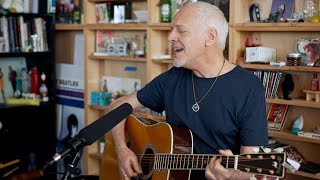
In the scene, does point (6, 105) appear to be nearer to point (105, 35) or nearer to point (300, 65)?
point (105, 35)

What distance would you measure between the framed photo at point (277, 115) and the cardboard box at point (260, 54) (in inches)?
10.9

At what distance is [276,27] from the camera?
2.74 metres

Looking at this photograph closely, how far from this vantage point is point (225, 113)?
2084 millimetres

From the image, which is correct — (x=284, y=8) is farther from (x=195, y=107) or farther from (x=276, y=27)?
(x=195, y=107)

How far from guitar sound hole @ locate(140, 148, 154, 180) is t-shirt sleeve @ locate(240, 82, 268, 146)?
407 mm

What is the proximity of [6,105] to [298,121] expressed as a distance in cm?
225

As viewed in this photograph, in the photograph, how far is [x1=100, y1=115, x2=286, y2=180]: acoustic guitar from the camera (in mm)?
1593

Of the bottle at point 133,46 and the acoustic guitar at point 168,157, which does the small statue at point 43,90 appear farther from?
the acoustic guitar at point 168,157

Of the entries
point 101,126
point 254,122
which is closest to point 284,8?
point 254,122

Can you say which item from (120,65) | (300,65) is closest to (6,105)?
(120,65)

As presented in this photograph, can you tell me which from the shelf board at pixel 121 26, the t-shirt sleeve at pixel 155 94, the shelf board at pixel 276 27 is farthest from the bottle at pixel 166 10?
the t-shirt sleeve at pixel 155 94

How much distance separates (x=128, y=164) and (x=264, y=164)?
817 millimetres

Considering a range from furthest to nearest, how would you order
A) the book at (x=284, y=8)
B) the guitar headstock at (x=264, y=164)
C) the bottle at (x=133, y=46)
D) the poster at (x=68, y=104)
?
1. the poster at (x=68, y=104)
2. the bottle at (x=133, y=46)
3. the book at (x=284, y=8)
4. the guitar headstock at (x=264, y=164)

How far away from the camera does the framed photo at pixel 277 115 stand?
9.54ft
